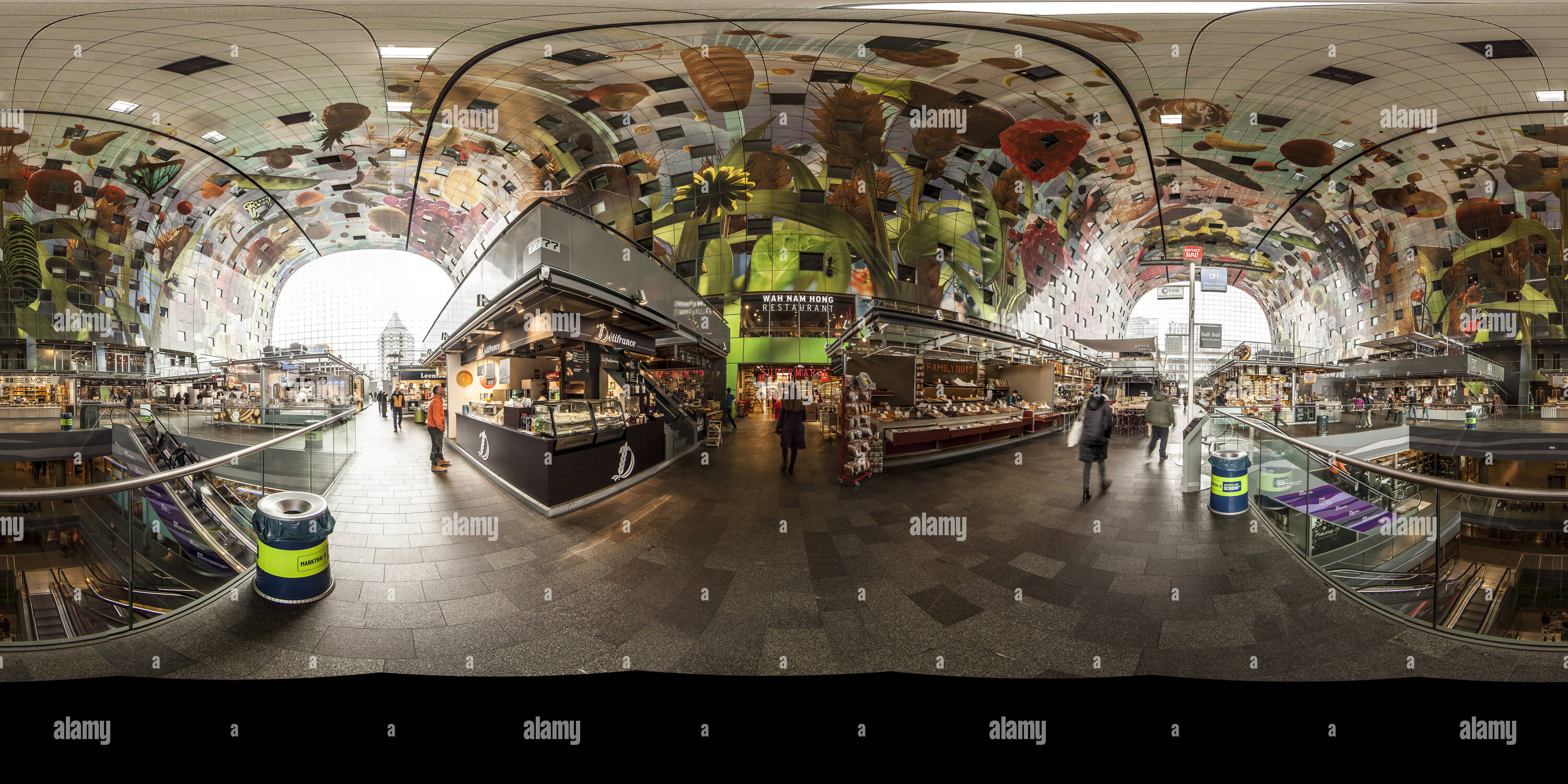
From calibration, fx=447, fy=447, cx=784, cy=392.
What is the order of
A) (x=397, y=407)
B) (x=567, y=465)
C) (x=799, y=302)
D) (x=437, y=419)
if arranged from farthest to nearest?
(x=397, y=407) → (x=799, y=302) → (x=437, y=419) → (x=567, y=465)

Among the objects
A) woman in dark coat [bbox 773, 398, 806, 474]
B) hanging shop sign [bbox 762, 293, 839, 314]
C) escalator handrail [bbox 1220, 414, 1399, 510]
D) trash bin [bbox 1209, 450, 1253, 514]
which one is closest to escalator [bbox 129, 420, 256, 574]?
woman in dark coat [bbox 773, 398, 806, 474]

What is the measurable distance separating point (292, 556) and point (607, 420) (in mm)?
2301

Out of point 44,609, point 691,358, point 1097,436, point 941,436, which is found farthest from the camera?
point 691,358

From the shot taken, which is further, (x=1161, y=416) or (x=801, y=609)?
(x=1161, y=416)

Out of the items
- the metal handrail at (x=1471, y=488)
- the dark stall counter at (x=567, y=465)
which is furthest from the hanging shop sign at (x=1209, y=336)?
the dark stall counter at (x=567, y=465)

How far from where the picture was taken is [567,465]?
3.73 metres

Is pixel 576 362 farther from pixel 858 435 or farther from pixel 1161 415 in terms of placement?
pixel 1161 415

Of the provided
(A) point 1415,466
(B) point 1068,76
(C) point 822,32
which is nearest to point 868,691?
(C) point 822,32

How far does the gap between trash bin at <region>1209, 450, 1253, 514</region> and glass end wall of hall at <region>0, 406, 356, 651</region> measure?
702 cm

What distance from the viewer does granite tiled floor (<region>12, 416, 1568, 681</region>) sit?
6.43ft

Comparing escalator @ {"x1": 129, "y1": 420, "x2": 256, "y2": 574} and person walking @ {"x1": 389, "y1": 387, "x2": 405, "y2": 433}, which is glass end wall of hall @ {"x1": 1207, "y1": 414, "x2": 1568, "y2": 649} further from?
person walking @ {"x1": 389, "y1": 387, "x2": 405, "y2": 433}

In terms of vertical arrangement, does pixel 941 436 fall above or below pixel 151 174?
below

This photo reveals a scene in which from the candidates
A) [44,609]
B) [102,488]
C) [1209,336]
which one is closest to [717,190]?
[102,488]

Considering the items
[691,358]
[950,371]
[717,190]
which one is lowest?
[950,371]
